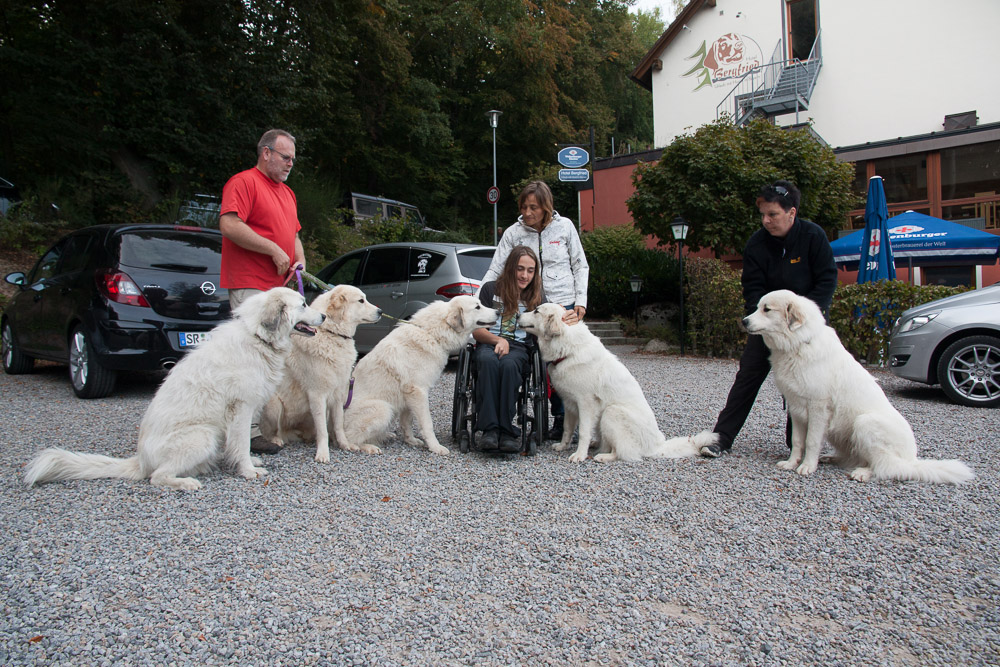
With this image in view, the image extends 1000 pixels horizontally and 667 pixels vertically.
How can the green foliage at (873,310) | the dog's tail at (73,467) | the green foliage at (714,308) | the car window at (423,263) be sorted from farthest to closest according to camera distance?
the green foliage at (714,308), the green foliage at (873,310), the car window at (423,263), the dog's tail at (73,467)

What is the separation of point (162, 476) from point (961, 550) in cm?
412

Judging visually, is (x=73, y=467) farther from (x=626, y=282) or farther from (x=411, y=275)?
(x=626, y=282)

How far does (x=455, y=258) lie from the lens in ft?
25.4

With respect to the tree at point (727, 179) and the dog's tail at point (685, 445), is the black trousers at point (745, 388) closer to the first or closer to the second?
the dog's tail at point (685, 445)

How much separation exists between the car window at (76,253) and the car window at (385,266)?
3.27 m

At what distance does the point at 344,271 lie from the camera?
9.10m

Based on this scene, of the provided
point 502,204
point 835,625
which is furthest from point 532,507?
point 502,204

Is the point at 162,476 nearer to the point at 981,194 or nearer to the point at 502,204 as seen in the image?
the point at 981,194

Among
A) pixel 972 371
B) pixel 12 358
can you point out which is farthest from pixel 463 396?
pixel 12 358

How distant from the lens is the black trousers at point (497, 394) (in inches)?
166

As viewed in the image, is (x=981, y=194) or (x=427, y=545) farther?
(x=981, y=194)

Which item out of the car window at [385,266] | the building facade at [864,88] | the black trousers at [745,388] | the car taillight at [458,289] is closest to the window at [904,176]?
the building facade at [864,88]

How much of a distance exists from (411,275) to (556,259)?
3.68 m

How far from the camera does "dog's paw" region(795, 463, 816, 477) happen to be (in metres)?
3.90
